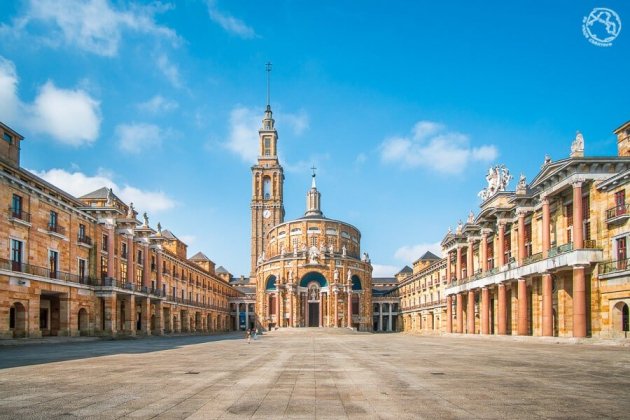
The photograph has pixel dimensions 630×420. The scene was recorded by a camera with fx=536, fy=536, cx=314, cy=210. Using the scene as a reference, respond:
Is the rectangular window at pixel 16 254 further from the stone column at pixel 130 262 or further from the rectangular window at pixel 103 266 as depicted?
the stone column at pixel 130 262

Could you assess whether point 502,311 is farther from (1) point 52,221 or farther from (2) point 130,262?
(1) point 52,221

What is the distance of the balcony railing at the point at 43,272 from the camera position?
35291 millimetres

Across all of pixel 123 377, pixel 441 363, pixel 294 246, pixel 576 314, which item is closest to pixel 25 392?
pixel 123 377

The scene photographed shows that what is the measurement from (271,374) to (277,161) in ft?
384

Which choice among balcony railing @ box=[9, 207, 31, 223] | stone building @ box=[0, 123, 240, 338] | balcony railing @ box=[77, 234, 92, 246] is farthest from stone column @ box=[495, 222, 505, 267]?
balcony railing @ box=[9, 207, 31, 223]

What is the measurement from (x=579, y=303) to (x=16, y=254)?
37263mm

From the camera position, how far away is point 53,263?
138 ft

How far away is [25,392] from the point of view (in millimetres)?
12422

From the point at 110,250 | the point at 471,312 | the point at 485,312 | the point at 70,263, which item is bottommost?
the point at 471,312

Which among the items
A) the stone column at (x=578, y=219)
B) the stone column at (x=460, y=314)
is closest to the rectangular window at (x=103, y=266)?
the stone column at (x=460, y=314)

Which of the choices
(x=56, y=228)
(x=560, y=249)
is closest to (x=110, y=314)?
(x=56, y=228)

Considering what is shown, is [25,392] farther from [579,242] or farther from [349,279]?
[349,279]

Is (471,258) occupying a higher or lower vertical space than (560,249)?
lower

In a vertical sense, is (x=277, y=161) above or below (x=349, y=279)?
above
